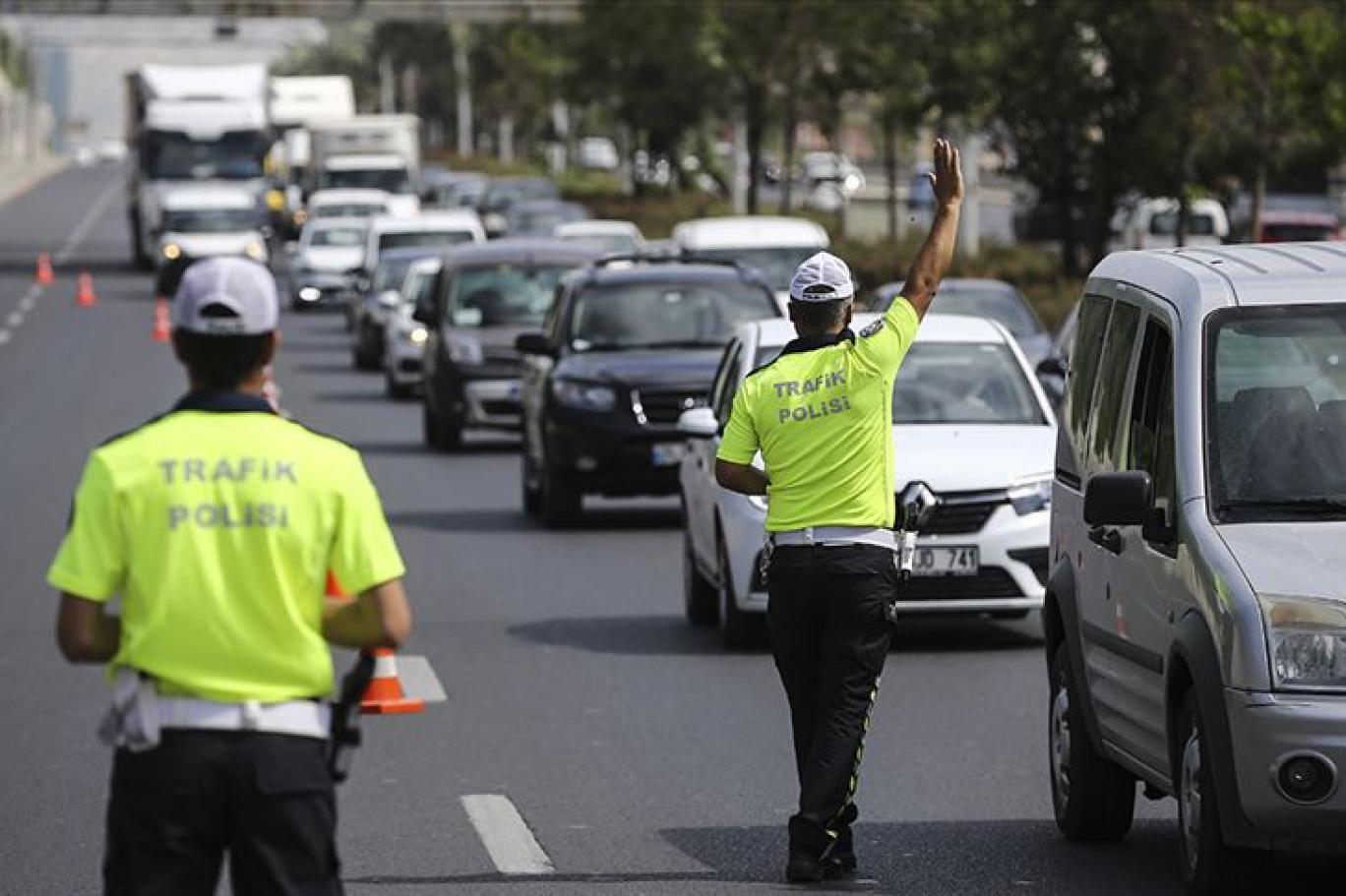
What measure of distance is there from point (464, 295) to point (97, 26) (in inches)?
6073

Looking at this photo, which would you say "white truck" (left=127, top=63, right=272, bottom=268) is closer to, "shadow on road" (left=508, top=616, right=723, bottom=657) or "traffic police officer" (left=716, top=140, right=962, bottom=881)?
"shadow on road" (left=508, top=616, right=723, bottom=657)

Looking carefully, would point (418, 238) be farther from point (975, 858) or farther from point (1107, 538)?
point (1107, 538)

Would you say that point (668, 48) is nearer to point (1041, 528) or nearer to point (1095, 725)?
point (1041, 528)

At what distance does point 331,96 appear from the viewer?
276 ft

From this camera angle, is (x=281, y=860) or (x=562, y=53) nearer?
(x=281, y=860)

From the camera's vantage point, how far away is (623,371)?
21.6 m

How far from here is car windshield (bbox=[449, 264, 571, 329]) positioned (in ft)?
93.1

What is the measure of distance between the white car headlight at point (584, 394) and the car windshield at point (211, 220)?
39.2m

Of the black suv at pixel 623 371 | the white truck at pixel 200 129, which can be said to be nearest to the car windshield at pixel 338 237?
the white truck at pixel 200 129

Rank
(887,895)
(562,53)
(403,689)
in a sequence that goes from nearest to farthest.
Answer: (887,895) < (403,689) < (562,53)

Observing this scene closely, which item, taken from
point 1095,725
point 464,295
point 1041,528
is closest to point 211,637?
point 1095,725

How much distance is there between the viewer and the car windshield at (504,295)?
28.4m

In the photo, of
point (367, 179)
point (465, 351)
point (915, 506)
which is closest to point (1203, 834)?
point (915, 506)

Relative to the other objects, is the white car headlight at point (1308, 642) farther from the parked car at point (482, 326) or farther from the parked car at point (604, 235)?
the parked car at point (604, 235)
